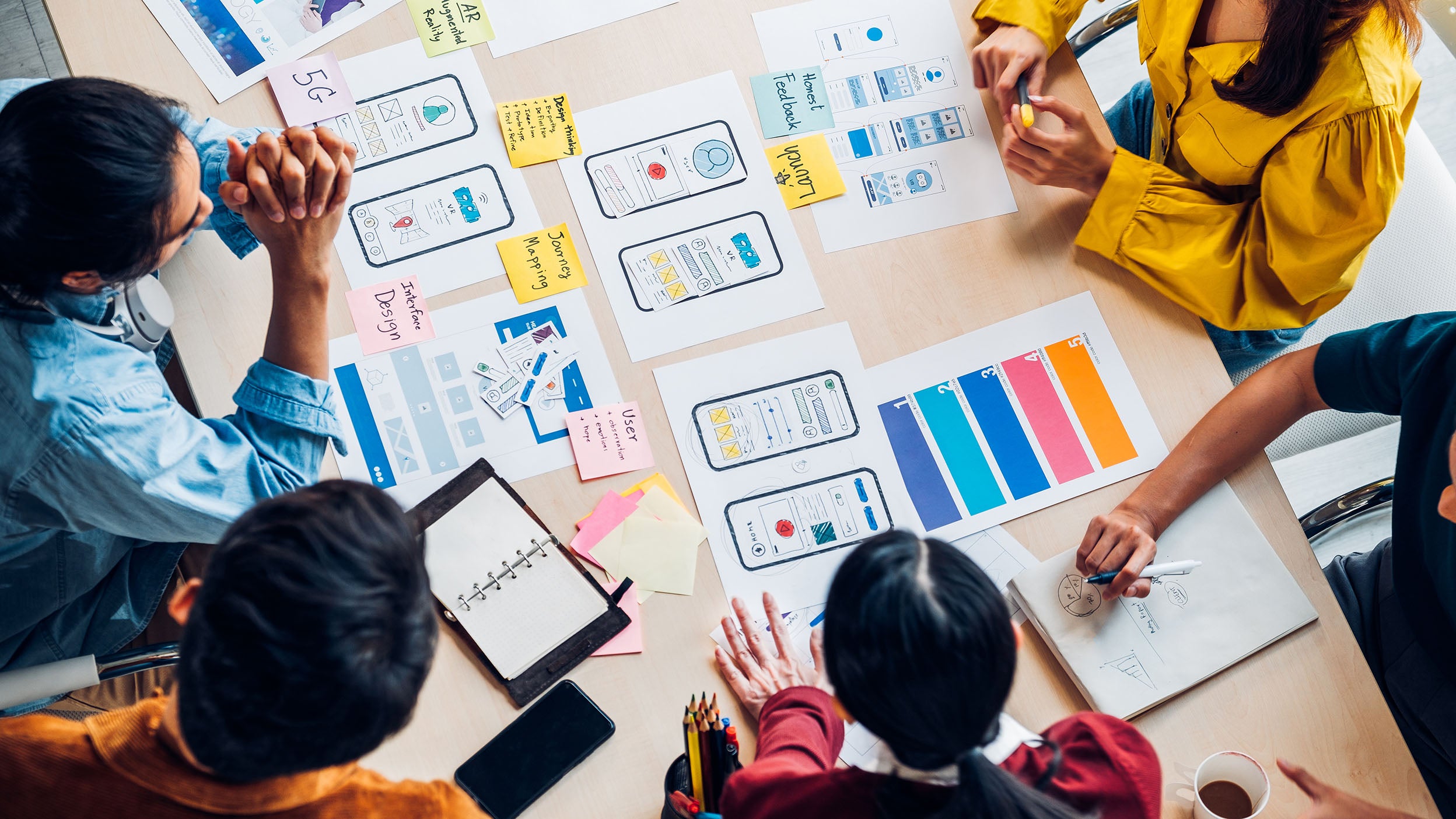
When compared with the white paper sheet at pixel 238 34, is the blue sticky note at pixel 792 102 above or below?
below

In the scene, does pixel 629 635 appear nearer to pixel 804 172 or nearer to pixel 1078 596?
pixel 1078 596

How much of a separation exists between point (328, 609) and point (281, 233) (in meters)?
0.51

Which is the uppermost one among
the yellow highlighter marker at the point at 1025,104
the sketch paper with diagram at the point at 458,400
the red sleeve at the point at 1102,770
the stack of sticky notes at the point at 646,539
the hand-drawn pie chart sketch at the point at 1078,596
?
the yellow highlighter marker at the point at 1025,104

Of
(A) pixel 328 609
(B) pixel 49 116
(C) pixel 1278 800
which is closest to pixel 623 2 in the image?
(B) pixel 49 116

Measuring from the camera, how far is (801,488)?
117cm

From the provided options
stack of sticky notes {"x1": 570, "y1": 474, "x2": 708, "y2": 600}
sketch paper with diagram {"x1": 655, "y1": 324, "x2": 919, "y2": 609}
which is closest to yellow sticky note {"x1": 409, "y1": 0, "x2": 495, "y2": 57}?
sketch paper with diagram {"x1": 655, "y1": 324, "x2": 919, "y2": 609}

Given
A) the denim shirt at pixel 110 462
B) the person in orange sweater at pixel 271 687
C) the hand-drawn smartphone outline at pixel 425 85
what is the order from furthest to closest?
the hand-drawn smartphone outline at pixel 425 85
the denim shirt at pixel 110 462
the person in orange sweater at pixel 271 687

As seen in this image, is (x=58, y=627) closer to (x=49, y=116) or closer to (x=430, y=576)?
(x=430, y=576)

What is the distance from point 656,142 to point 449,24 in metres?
0.33

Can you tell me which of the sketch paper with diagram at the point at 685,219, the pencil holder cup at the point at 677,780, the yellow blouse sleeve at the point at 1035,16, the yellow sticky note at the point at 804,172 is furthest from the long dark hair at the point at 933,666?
the yellow blouse sleeve at the point at 1035,16

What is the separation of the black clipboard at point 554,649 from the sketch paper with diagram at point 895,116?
1.69 feet

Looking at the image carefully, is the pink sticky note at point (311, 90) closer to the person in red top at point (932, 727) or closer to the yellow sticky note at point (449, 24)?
the yellow sticky note at point (449, 24)

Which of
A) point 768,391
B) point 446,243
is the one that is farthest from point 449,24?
point 768,391

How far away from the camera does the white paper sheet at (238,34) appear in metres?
1.25
